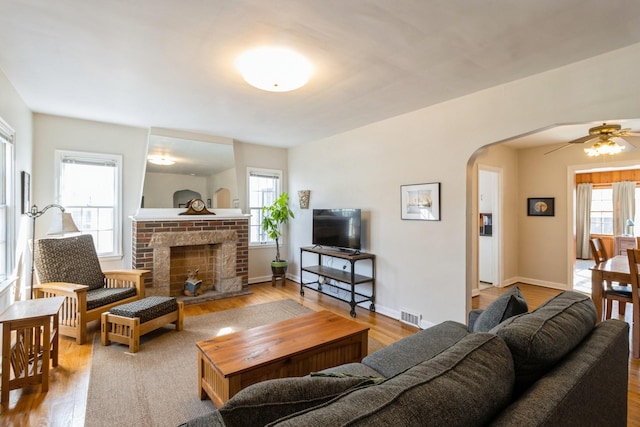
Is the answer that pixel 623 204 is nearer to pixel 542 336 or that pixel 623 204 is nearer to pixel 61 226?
pixel 542 336

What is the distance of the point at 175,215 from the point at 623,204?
31.0 feet

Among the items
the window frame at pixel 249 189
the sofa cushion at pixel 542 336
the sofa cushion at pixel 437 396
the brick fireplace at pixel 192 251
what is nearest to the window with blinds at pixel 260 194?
the window frame at pixel 249 189

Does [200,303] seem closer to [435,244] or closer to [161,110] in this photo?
[161,110]

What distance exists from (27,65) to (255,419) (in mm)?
3298

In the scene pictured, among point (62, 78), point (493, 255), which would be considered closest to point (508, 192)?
point (493, 255)

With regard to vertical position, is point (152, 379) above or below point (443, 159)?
below

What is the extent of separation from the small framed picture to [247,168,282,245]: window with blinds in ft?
15.2

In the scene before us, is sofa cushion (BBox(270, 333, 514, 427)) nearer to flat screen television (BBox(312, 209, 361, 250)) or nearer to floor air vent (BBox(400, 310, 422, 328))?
floor air vent (BBox(400, 310, 422, 328))

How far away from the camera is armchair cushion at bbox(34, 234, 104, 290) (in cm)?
323

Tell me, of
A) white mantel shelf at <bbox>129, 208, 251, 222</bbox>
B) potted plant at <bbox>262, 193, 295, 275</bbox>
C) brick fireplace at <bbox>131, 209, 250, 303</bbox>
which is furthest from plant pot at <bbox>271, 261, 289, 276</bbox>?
white mantel shelf at <bbox>129, 208, 251, 222</bbox>

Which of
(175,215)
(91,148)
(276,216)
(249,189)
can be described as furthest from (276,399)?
(249,189)

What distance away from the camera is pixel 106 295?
10.9 ft

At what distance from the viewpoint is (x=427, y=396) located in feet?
2.61

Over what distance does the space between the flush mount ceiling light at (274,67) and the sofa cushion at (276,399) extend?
2.13 meters
